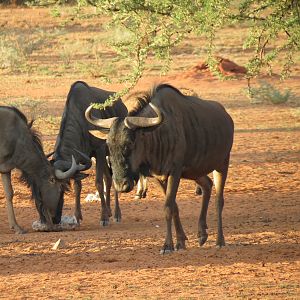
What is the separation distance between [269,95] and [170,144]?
16.9 meters

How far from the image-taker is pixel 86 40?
44.1 m

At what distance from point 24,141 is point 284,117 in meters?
12.2

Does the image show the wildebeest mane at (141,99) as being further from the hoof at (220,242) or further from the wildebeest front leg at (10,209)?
the wildebeest front leg at (10,209)

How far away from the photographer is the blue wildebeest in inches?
565

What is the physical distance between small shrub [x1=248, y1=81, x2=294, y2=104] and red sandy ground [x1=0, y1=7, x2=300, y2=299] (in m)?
7.32

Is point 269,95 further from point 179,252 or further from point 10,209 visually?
point 179,252

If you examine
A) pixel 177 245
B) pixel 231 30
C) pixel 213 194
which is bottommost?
pixel 231 30

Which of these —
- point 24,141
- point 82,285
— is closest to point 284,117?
point 24,141

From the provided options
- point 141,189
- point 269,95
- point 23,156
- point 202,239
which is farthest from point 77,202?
point 269,95

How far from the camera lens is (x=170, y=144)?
441 inches

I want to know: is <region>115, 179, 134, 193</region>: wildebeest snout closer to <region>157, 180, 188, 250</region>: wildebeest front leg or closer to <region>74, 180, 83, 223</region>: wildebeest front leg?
<region>157, 180, 188, 250</region>: wildebeest front leg

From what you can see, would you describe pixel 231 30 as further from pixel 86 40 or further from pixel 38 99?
pixel 38 99

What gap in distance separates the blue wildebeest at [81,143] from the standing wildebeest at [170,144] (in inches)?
98.9

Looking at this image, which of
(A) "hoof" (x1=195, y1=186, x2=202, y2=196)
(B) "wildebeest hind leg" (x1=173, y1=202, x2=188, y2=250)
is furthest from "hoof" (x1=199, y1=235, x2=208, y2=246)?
(A) "hoof" (x1=195, y1=186, x2=202, y2=196)
